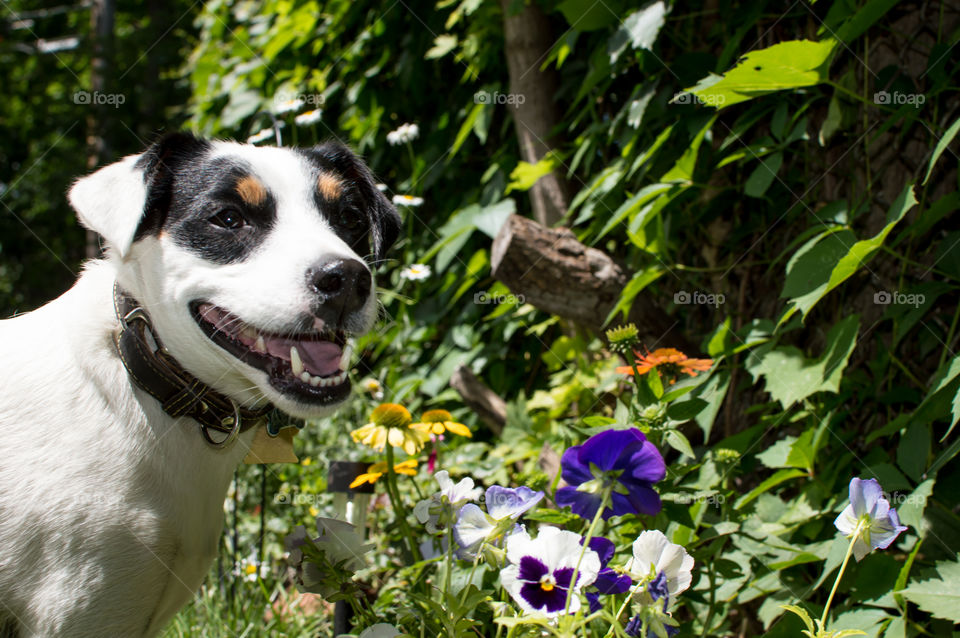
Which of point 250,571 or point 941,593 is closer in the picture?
point 941,593

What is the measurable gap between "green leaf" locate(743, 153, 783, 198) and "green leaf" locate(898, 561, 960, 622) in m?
1.07

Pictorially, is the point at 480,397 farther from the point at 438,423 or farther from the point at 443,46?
the point at 443,46

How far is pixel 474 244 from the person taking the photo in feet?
11.0

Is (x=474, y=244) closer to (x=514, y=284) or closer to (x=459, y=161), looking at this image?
(x=459, y=161)

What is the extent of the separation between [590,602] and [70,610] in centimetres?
100

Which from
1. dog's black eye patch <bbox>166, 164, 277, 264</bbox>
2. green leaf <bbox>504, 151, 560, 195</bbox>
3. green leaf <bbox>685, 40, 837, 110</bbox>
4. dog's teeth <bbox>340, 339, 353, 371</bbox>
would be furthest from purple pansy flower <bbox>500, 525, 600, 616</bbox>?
green leaf <bbox>504, 151, 560, 195</bbox>

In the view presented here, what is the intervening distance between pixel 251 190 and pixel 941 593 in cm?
177

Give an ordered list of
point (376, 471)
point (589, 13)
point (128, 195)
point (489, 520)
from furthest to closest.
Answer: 1. point (589, 13)
2. point (376, 471)
3. point (128, 195)
4. point (489, 520)

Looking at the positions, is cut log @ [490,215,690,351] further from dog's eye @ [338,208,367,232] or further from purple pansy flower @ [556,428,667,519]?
purple pansy flower @ [556,428,667,519]

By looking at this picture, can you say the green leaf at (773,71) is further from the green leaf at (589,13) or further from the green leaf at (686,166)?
the green leaf at (589,13)

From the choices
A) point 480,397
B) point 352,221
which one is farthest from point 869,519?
point 480,397

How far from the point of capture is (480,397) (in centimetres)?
291

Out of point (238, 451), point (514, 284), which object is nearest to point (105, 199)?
point (238, 451)

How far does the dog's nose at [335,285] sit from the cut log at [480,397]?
131 cm
